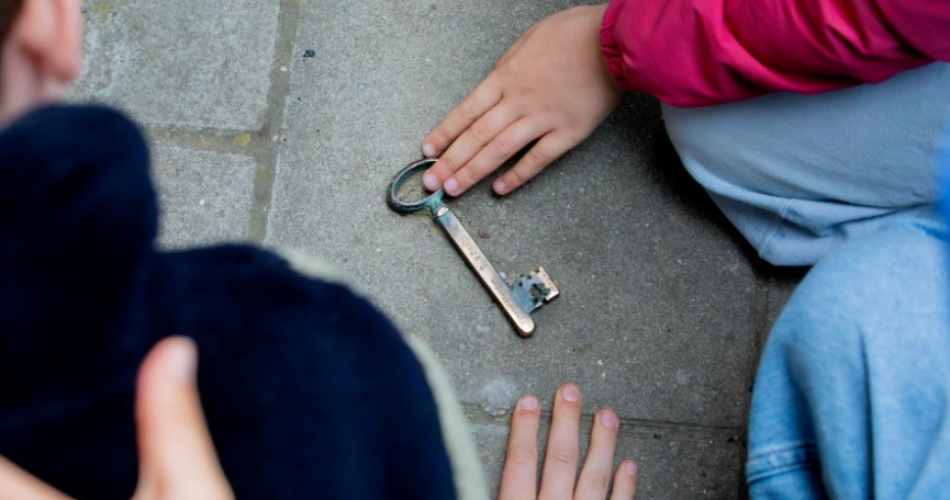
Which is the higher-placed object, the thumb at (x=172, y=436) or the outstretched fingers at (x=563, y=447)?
the thumb at (x=172, y=436)

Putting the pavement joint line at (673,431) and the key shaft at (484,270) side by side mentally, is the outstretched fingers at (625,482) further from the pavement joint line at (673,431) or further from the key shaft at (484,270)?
the key shaft at (484,270)

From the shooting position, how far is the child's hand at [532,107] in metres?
1.11

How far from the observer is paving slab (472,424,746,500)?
1159 mm

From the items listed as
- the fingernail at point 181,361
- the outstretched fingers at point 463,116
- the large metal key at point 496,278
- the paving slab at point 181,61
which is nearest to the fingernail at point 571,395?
the large metal key at point 496,278

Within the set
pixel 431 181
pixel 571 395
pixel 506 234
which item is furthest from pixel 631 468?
pixel 431 181

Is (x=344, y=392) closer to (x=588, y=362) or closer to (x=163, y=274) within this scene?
(x=163, y=274)

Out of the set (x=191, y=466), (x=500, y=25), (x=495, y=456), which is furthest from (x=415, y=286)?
(x=191, y=466)

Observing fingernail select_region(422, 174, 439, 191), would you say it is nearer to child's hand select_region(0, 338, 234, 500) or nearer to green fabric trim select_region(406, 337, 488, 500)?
green fabric trim select_region(406, 337, 488, 500)

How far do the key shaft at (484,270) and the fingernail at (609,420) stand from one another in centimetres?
16

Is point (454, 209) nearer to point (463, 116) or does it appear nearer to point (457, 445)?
point (463, 116)

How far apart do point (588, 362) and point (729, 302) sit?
25 centimetres

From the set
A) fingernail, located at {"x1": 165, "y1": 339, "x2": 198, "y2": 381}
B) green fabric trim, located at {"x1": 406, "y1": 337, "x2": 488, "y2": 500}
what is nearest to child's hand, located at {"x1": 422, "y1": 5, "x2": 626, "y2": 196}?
green fabric trim, located at {"x1": 406, "y1": 337, "x2": 488, "y2": 500}

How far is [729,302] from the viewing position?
1231 mm

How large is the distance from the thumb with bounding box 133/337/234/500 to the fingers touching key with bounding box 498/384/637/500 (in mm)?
682
